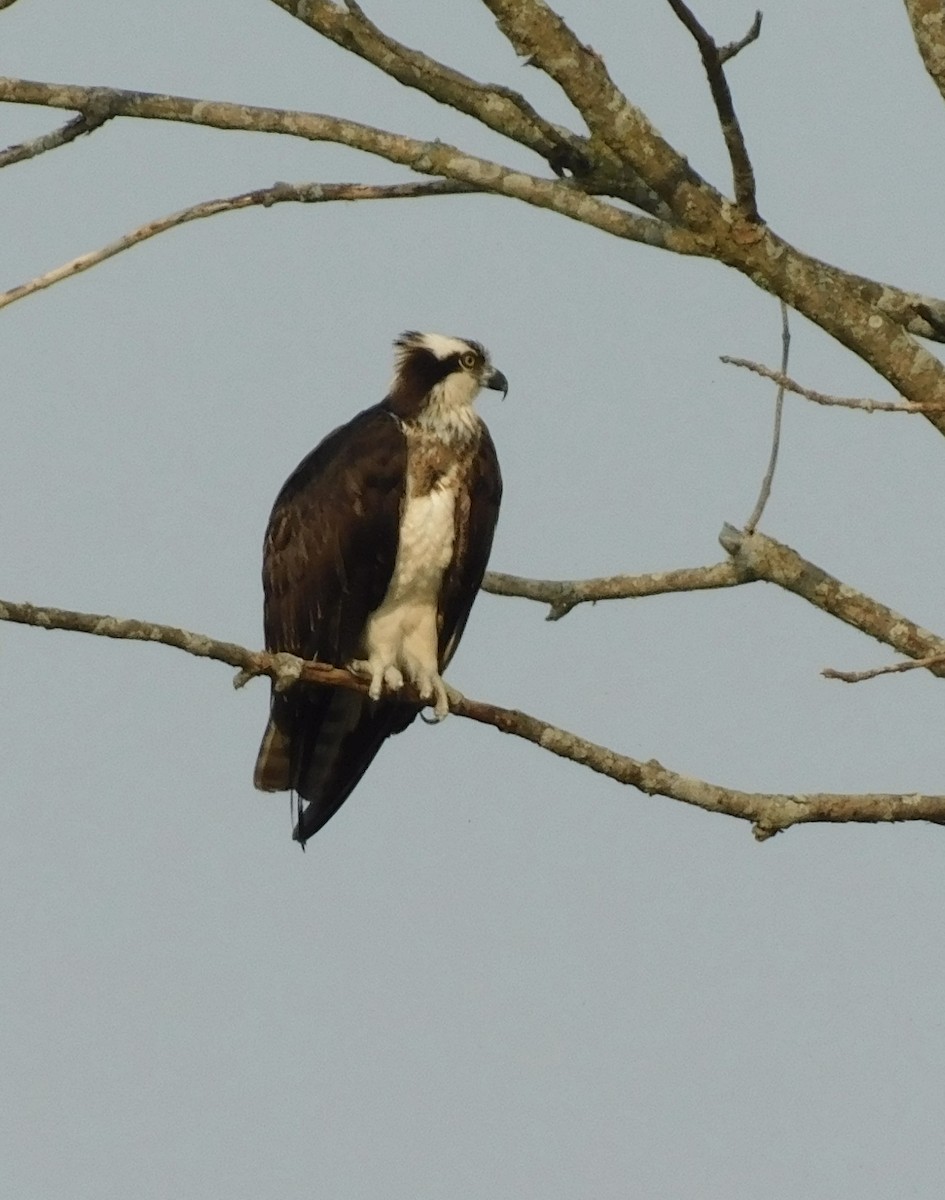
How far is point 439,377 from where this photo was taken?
23.4ft

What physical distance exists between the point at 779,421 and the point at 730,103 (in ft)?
3.77

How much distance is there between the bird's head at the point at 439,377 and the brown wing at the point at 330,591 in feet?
0.50

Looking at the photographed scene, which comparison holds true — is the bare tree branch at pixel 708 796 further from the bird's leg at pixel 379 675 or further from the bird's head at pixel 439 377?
the bird's head at pixel 439 377

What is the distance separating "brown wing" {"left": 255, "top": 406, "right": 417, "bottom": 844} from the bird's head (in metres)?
0.15

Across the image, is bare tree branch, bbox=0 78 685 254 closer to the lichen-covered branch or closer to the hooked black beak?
the lichen-covered branch

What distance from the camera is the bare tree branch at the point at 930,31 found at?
171 inches

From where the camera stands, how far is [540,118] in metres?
4.66

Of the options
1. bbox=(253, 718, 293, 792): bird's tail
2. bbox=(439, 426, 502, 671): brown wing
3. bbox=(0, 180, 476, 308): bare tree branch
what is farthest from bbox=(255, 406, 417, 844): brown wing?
bbox=(0, 180, 476, 308): bare tree branch

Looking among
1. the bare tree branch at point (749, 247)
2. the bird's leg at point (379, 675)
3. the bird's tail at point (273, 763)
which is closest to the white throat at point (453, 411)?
the bird's leg at point (379, 675)

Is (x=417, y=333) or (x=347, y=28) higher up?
(x=417, y=333)

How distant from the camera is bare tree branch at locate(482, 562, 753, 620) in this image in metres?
5.26

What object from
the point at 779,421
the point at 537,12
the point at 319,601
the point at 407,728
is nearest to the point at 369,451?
the point at 319,601

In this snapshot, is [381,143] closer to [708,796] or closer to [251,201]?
[251,201]

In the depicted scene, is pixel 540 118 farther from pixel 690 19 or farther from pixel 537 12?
pixel 690 19
